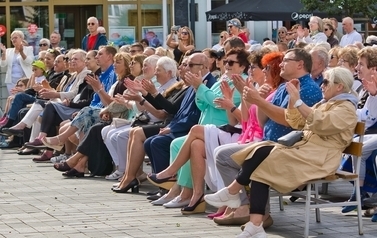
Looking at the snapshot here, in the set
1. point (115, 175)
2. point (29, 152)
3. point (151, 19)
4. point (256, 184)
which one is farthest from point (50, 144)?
point (151, 19)

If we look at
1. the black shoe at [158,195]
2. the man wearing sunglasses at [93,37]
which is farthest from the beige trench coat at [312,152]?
the man wearing sunglasses at [93,37]

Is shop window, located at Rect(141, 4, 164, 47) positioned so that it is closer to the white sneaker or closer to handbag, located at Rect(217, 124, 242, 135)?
the white sneaker

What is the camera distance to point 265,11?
25094 mm

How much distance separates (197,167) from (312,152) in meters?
1.81

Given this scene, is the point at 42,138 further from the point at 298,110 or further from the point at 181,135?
the point at 298,110

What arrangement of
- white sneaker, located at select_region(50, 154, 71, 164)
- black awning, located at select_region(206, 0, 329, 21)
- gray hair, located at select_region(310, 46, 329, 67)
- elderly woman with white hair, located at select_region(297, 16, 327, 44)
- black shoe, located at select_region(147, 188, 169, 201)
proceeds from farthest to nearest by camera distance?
Answer: 1. black awning, located at select_region(206, 0, 329, 21)
2. elderly woman with white hair, located at select_region(297, 16, 327, 44)
3. white sneaker, located at select_region(50, 154, 71, 164)
4. black shoe, located at select_region(147, 188, 169, 201)
5. gray hair, located at select_region(310, 46, 329, 67)

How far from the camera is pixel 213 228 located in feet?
29.5

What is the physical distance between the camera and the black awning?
2500 centimetres

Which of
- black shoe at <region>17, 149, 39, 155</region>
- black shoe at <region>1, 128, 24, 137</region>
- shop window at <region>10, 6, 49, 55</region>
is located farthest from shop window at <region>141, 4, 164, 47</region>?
black shoe at <region>17, 149, 39, 155</region>

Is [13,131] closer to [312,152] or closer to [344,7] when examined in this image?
[312,152]

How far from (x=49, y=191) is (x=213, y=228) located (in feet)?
10.9

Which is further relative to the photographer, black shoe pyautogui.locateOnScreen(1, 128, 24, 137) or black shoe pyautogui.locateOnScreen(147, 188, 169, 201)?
black shoe pyautogui.locateOnScreen(1, 128, 24, 137)

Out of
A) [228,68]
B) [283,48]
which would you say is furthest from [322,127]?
[283,48]

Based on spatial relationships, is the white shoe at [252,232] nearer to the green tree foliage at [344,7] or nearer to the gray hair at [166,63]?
the gray hair at [166,63]
